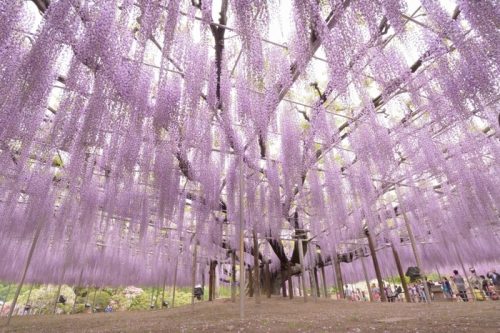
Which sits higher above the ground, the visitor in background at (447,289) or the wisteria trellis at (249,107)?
the wisteria trellis at (249,107)

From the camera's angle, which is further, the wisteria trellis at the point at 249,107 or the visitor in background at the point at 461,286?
the visitor in background at the point at 461,286

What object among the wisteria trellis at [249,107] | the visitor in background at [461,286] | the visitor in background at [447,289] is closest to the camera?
the wisteria trellis at [249,107]

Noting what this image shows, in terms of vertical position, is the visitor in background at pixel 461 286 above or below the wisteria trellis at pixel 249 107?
below

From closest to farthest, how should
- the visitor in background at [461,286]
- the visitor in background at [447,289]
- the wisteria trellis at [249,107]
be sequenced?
the wisteria trellis at [249,107], the visitor in background at [461,286], the visitor in background at [447,289]

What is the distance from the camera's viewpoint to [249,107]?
6262 mm

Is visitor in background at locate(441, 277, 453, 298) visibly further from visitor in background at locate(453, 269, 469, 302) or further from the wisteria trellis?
the wisteria trellis

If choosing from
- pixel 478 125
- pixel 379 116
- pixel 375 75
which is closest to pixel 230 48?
pixel 375 75

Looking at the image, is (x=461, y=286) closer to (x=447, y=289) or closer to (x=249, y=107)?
(x=447, y=289)

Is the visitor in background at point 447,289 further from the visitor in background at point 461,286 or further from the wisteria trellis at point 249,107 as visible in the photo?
the wisteria trellis at point 249,107

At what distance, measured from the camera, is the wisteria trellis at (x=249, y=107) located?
421cm

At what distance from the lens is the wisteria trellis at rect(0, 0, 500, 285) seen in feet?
13.8

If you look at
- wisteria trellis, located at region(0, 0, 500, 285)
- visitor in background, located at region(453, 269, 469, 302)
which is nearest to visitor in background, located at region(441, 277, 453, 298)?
visitor in background, located at region(453, 269, 469, 302)

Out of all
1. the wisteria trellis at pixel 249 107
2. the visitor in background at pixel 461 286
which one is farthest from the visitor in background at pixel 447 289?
the wisteria trellis at pixel 249 107

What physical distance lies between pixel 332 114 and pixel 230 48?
346 cm
